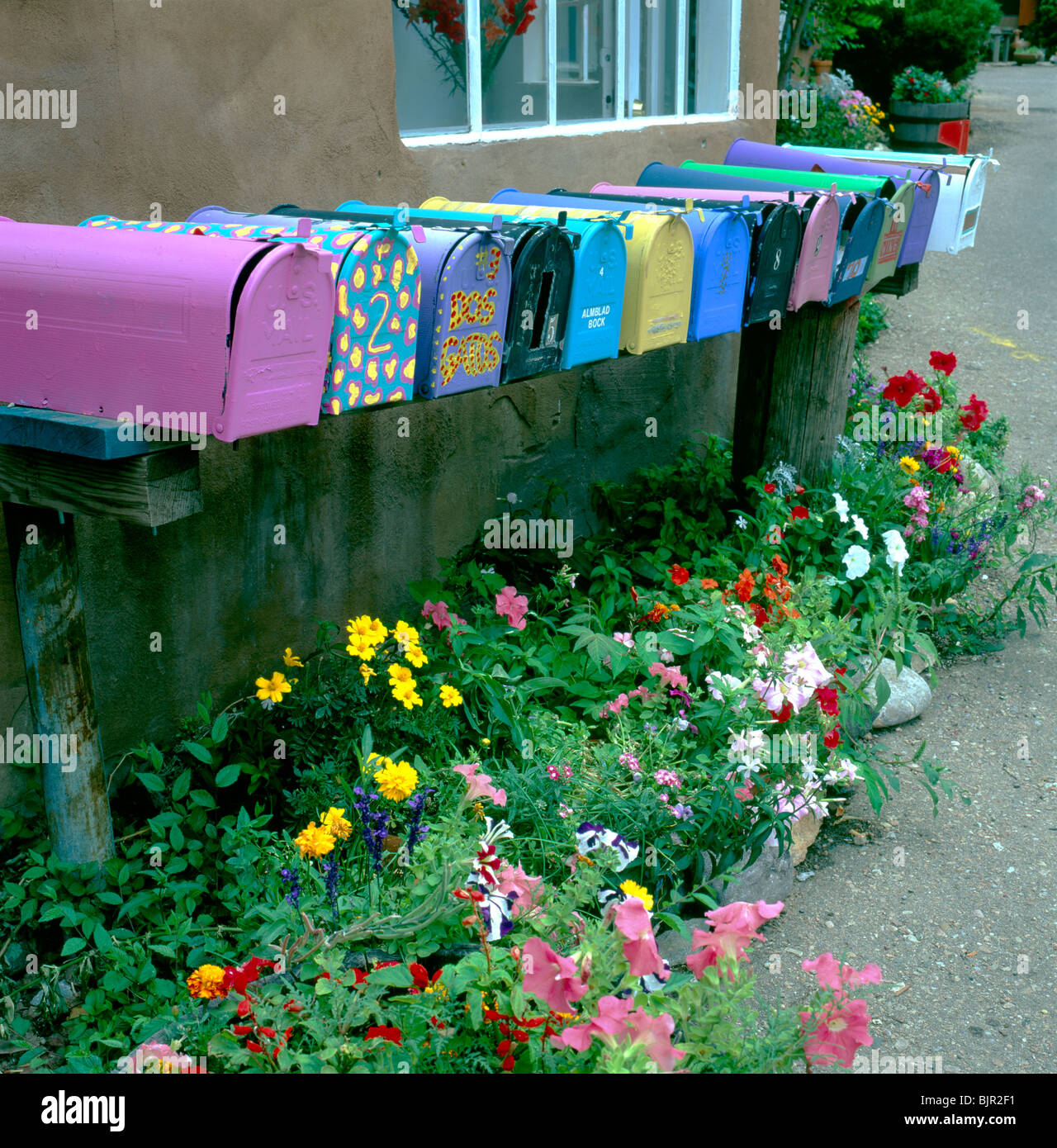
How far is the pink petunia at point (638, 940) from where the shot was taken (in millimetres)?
1550

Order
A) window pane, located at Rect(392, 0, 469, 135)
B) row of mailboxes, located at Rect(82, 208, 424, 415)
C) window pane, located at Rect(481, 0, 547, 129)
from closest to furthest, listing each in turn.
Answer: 1. row of mailboxes, located at Rect(82, 208, 424, 415)
2. window pane, located at Rect(392, 0, 469, 135)
3. window pane, located at Rect(481, 0, 547, 129)

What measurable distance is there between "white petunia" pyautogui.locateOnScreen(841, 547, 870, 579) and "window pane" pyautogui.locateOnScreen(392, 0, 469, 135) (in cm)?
189

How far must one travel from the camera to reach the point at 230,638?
3.15 m

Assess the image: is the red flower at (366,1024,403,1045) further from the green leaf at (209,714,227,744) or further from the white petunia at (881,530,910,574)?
the white petunia at (881,530,910,574)

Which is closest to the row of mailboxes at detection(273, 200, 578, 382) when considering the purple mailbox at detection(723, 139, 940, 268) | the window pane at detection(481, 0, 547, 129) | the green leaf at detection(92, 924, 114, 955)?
the window pane at detection(481, 0, 547, 129)

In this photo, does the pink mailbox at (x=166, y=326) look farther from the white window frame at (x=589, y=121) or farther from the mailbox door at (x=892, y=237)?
the mailbox door at (x=892, y=237)

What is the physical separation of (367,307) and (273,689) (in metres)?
1.10

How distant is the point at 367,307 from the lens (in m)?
2.08

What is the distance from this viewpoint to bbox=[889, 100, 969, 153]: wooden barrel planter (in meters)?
11.6

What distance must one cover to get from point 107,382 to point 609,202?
179 centimetres

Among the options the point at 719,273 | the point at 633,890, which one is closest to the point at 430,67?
the point at 719,273

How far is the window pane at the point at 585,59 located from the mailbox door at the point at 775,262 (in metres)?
1.26

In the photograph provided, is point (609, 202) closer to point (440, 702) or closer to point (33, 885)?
point (440, 702)
